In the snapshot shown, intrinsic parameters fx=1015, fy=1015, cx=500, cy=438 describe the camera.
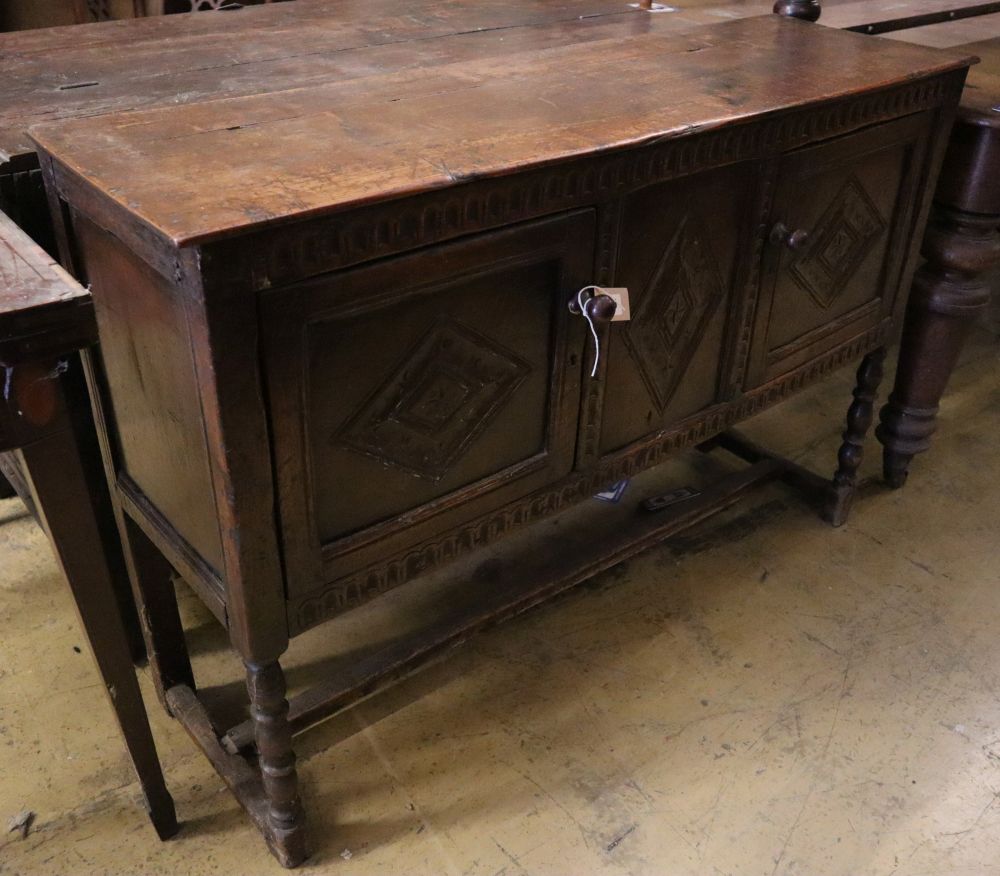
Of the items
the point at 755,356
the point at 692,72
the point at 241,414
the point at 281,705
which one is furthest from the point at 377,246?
the point at 755,356

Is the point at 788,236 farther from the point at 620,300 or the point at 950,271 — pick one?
the point at 950,271

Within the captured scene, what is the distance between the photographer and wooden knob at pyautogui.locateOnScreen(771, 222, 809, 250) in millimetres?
1650

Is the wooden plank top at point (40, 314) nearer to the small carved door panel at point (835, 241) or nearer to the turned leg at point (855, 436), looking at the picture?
the small carved door panel at point (835, 241)

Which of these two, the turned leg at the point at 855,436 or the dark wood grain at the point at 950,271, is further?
the turned leg at the point at 855,436

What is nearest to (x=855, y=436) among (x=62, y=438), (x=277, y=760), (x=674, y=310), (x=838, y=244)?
(x=838, y=244)

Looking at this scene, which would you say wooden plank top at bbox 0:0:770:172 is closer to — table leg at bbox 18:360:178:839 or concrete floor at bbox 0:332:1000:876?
table leg at bbox 18:360:178:839

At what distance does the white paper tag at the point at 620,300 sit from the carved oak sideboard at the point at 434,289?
0.02 m

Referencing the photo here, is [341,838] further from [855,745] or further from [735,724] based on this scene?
[855,745]

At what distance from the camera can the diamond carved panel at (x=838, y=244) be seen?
1800 millimetres

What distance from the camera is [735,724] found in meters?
1.85

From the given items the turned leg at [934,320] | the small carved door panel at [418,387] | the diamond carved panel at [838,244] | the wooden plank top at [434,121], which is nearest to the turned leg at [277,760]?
the small carved door panel at [418,387]

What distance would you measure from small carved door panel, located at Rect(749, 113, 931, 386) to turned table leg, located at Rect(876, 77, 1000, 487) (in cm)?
19

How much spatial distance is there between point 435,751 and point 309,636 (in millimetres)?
399

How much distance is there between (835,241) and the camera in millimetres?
1844
